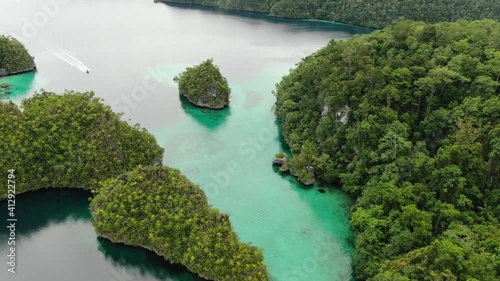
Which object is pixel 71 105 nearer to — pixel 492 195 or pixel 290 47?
pixel 492 195

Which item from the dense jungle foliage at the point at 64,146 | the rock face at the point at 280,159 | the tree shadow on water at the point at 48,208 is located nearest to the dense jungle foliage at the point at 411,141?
the rock face at the point at 280,159

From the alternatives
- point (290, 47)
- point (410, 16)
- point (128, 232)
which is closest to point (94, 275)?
point (128, 232)

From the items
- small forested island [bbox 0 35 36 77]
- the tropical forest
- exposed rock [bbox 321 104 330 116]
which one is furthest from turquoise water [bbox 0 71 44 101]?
exposed rock [bbox 321 104 330 116]

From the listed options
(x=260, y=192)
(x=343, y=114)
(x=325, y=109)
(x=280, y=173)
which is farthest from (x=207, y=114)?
(x=343, y=114)

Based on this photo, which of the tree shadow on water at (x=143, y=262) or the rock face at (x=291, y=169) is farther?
the rock face at (x=291, y=169)

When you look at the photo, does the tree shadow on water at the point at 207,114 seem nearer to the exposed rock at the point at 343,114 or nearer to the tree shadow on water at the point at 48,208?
the exposed rock at the point at 343,114

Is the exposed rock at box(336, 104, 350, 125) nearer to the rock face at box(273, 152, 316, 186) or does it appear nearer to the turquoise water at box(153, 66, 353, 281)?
the rock face at box(273, 152, 316, 186)
